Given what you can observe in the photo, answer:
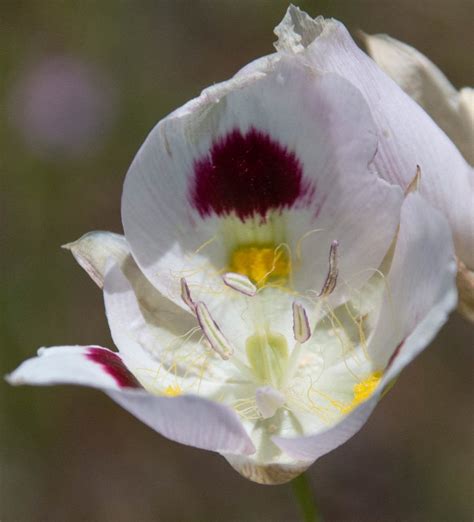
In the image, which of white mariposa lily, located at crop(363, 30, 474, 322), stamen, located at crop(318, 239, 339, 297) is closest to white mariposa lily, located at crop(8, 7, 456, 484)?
stamen, located at crop(318, 239, 339, 297)

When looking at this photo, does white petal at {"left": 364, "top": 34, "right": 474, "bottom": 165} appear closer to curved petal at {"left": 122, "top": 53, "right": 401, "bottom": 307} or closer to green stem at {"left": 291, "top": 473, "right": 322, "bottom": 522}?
curved petal at {"left": 122, "top": 53, "right": 401, "bottom": 307}

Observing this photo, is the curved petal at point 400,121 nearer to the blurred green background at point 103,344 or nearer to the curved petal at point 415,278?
the curved petal at point 415,278

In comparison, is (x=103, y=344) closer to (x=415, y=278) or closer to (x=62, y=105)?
(x=62, y=105)

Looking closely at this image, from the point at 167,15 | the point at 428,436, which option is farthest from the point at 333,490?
the point at 167,15

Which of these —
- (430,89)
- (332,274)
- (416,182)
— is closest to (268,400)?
(332,274)

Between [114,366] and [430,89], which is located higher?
[430,89]

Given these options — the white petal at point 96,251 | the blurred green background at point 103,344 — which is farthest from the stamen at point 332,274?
the blurred green background at point 103,344
